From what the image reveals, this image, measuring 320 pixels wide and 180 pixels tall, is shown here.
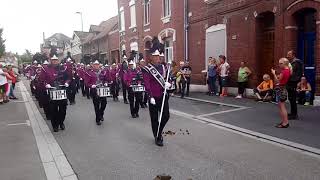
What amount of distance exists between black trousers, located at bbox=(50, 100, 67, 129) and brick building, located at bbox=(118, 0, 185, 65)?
13124 millimetres

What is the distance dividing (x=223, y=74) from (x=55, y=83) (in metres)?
8.93

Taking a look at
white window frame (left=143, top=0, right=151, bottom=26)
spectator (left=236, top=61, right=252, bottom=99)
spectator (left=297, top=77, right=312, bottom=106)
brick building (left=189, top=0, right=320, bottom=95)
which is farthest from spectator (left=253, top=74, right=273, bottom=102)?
white window frame (left=143, top=0, right=151, bottom=26)

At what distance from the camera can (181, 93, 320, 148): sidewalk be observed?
870cm

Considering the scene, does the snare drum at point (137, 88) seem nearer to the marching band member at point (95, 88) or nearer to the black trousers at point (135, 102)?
the black trousers at point (135, 102)

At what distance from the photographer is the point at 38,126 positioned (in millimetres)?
11375

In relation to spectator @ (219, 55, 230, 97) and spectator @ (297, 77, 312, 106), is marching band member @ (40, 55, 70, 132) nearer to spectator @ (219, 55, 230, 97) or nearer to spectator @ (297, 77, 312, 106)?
spectator @ (297, 77, 312, 106)

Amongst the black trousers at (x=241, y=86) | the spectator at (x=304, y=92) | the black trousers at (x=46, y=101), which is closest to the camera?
the black trousers at (x=46, y=101)

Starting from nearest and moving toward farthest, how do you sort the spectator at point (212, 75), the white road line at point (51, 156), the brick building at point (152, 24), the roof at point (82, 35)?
the white road line at point (51, 156) < the spectator at point (212, 75) < the brick building at point (152, 24) < the roof at point (82, 35)

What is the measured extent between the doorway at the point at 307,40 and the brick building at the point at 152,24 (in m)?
9.02

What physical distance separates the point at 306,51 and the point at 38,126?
939 cm

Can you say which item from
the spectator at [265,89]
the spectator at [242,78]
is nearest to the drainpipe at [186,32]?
the spectator at [242,78]

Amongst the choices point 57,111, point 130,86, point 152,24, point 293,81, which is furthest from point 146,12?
point 293,81

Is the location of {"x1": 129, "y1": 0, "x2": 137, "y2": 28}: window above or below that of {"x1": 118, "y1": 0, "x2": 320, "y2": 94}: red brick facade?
above

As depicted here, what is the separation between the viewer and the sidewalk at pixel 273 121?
28.5 feet
